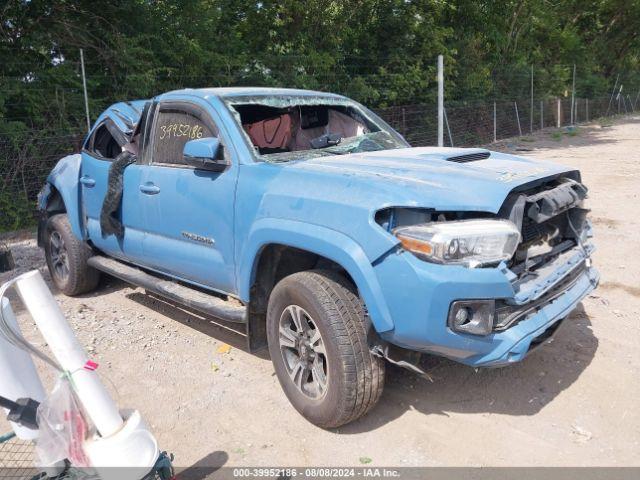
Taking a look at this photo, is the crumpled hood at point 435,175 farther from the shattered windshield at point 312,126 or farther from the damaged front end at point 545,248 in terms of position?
the shattered windshield at point 312,126

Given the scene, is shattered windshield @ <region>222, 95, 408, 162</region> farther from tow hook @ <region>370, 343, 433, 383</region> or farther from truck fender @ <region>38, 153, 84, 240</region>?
truck fender @ <region>38, 153, 84, 240</region>

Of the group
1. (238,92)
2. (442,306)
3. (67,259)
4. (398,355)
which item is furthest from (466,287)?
(67,259)

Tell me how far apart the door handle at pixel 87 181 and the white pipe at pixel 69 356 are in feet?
10.2

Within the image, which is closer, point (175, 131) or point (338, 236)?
point (338, 236)

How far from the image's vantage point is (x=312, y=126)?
197 inches

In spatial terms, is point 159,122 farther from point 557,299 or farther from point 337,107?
point 557,299

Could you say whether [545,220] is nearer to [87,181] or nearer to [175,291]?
[175,291]

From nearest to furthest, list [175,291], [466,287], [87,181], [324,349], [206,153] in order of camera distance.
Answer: [466,287], [324,349], [206,153], [175,291], [87,181]

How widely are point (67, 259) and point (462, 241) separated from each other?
415 centimetres

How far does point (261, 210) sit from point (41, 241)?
11.9ft

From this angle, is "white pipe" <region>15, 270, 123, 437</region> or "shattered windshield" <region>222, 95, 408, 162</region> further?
"shattered windshield" <region>222, 95, 408, 162</region>

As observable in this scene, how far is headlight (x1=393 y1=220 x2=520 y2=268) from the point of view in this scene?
111 inches

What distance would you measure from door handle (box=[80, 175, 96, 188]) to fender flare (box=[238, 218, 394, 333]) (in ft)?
7.27

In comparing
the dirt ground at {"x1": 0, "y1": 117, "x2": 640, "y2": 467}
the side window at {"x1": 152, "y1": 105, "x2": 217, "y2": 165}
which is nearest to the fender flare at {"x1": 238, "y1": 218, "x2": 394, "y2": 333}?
the dirt ground at {"x1": 0, "y1": 117, "x2": 640, "y2": 467}
